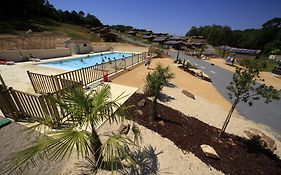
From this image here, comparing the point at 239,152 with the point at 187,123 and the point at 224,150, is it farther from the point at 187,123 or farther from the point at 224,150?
the point at 187,123

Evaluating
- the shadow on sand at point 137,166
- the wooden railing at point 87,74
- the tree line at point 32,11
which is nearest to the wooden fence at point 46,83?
the wooden railing at point 87,74

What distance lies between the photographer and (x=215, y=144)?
6273 millimetres

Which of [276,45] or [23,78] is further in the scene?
[276,45]

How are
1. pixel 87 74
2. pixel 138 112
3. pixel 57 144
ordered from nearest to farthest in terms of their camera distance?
pixel 57 144 → pixel 138 112 → pixel 87 74

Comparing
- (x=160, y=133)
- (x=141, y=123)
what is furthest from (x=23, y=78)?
(x=160, y=133)

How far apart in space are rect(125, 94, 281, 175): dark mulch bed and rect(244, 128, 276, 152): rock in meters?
0.41

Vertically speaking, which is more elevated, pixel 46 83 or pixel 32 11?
pixel 32 11

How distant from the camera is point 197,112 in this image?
29.5 feet

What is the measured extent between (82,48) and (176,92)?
20984 mm

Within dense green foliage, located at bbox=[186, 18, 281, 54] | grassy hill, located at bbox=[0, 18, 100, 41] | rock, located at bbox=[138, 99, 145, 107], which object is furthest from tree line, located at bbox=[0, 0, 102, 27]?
dense green foliage, located at bbox=[186, 18, 281, 54]

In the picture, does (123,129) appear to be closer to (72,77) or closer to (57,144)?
(57,144)

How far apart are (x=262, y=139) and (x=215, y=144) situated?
278 centimetres

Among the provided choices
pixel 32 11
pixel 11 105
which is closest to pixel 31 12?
pixel 32 11

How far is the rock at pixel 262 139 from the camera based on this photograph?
6.74 metres
